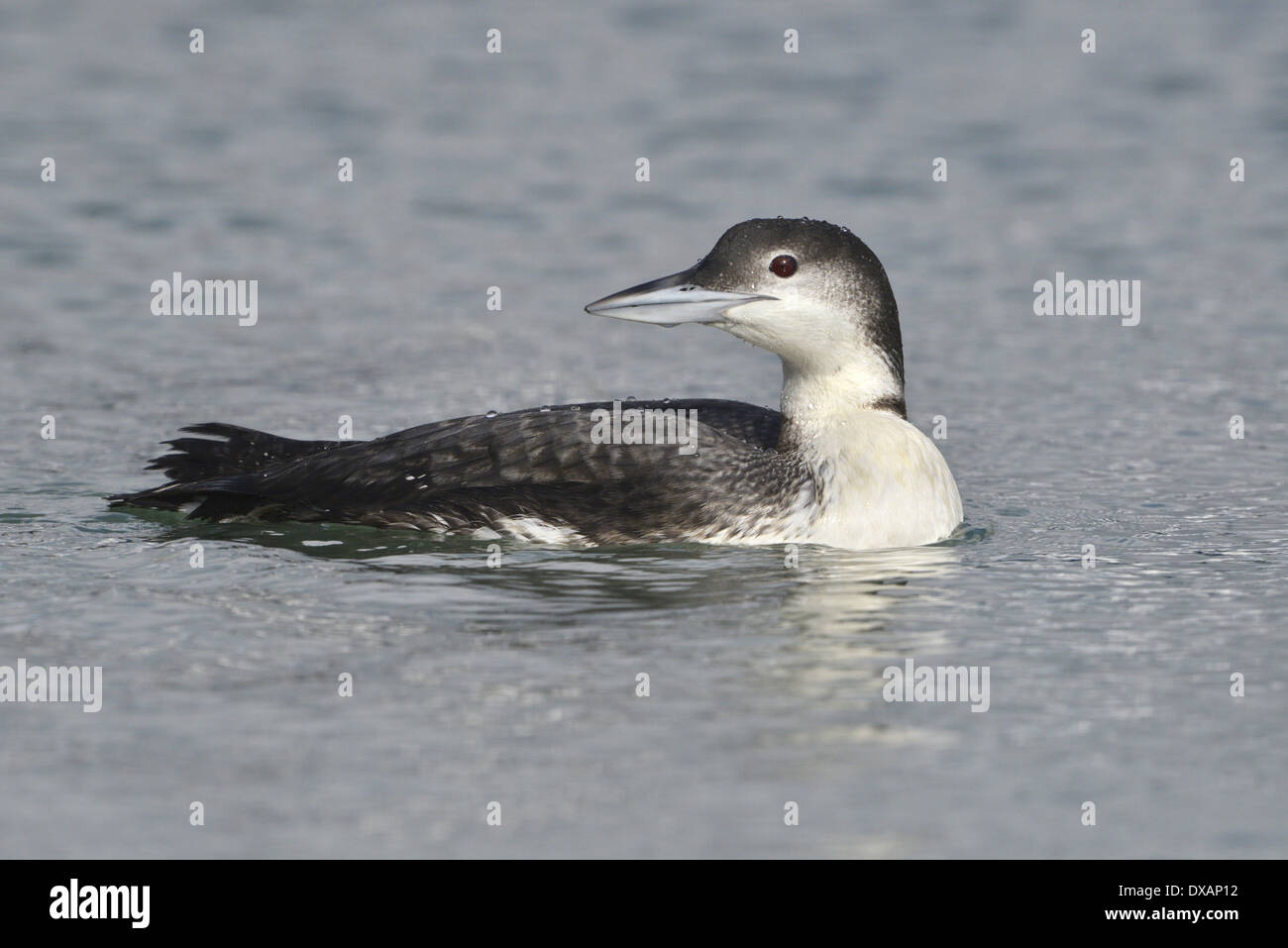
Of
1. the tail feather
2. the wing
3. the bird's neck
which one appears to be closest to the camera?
the wing

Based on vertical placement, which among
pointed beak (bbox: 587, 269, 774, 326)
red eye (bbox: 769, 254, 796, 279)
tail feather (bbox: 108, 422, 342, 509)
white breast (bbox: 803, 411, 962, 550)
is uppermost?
red eye (bbox: 769, 254, 796, 279)

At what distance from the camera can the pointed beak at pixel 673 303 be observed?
7.75 meters

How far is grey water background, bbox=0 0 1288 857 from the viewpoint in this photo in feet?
17.9

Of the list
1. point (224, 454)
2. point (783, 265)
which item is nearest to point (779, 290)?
point (783, 265)

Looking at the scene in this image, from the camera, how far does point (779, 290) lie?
7.75 m

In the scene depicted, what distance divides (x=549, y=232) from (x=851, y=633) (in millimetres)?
6612

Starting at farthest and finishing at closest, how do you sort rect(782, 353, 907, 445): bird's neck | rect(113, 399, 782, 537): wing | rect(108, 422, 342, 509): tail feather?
rect(108, 422, 342, 509): tail feather < rect(782, 353, 907, 445): bird's neck < rect(113, 399, 782, 537): wing

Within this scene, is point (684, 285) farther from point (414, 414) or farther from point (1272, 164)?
point (1272, 164)

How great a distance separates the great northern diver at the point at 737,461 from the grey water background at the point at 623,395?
14 centimetres

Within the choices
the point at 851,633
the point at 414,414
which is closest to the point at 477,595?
the point at 851,633

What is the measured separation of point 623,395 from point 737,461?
265 centimetres

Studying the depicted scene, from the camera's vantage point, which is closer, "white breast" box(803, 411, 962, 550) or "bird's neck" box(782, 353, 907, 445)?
"white breast" box(803, 411, 962, 550)

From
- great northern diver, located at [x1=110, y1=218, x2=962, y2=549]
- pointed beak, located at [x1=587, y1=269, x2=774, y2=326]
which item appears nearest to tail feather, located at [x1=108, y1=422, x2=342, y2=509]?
great northern diver, located at [x1=110, y1=218, x2=962, y2=549]

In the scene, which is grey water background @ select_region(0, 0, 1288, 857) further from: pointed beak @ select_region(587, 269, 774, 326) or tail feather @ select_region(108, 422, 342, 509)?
pointed beak @ select_region(587, 269, 774, 326)
